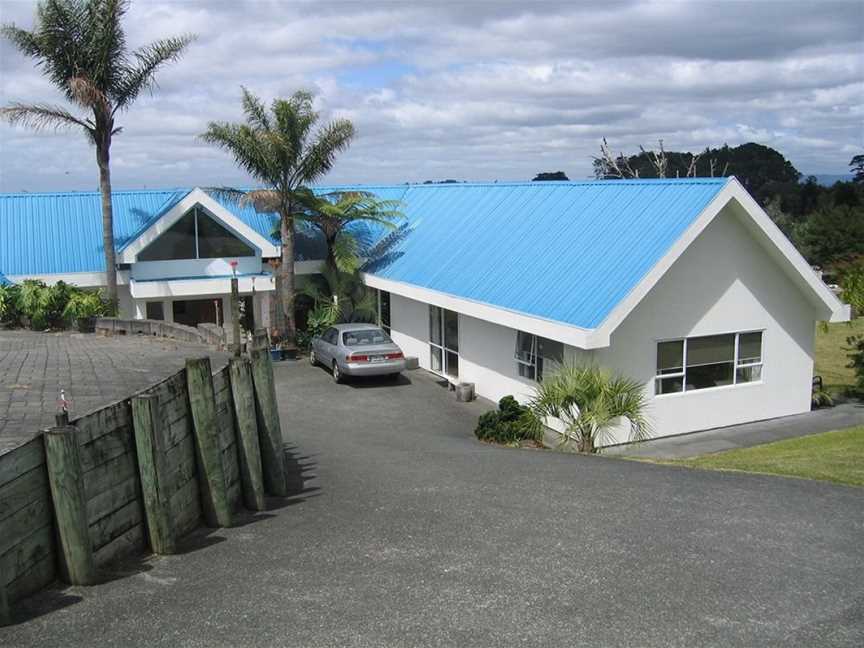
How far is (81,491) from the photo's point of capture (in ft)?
22.4

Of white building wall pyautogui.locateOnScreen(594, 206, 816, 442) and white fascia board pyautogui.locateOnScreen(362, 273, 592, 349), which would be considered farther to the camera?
white building wall pyautogui.locateOnScreen(594, 206, 816, 442)

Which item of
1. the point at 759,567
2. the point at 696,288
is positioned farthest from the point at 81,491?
the point at 696,288

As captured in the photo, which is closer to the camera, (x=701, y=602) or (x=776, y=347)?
(x=701, y=602)

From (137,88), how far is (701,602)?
23.8 meters

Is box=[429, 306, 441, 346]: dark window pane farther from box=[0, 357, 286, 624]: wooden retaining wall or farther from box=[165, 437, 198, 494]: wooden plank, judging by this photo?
box=[165, 437, 198, 494]: wooden plank

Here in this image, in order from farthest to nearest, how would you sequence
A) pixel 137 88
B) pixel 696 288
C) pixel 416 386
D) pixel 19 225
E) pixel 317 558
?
pixel 19 225 < pixel 137 88 < pixel 416 386 < pixel 696 288 < pixel 317 558

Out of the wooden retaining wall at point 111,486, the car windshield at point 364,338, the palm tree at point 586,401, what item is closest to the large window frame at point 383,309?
the car windshield at point 364,338

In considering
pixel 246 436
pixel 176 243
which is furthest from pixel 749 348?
pixel 176 243

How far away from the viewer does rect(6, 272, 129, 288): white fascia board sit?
26.0 meters

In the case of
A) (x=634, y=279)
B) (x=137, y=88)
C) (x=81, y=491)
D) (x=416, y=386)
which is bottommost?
(x=416, y=386)

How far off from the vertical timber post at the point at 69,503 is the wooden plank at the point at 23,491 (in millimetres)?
59

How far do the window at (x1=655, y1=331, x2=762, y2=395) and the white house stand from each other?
30 mm

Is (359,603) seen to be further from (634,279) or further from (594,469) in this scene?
(634,279)

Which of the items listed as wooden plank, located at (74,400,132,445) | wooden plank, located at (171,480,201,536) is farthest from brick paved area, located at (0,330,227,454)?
wooden plank, located at (171,480,201,536)
